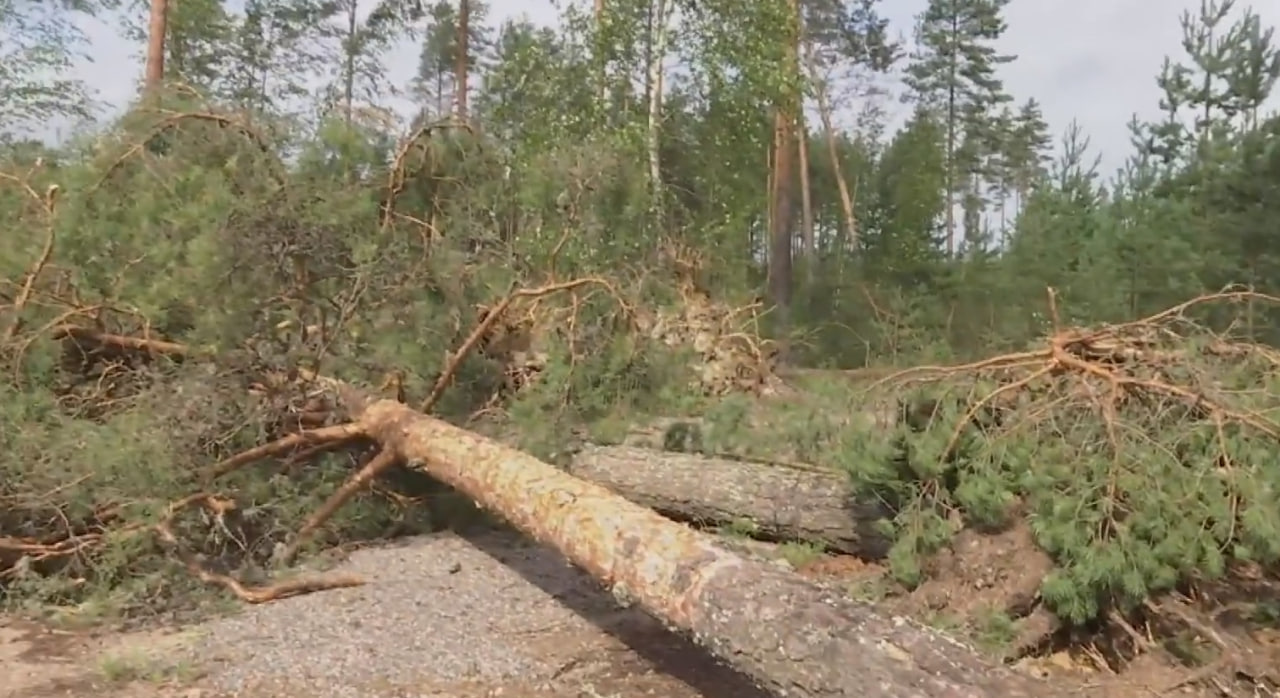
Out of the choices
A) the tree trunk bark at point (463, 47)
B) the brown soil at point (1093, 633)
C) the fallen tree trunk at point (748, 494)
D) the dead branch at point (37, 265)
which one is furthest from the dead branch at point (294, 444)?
the tree trunk bark at point (463, 47)

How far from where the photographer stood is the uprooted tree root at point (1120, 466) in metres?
3.54

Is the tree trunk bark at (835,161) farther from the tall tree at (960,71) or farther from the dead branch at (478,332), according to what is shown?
the dead branch at (478,332)

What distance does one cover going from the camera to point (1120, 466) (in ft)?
11.9

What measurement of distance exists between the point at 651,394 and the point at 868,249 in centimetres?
1369

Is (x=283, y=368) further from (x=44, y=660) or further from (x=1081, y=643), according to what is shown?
(x=1081, y=643)

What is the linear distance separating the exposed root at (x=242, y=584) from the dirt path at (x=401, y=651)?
0.07 metres

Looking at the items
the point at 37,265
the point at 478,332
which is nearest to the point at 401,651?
the point at 478,332

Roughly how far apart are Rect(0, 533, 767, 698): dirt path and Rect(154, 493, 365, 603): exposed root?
0.07 metres

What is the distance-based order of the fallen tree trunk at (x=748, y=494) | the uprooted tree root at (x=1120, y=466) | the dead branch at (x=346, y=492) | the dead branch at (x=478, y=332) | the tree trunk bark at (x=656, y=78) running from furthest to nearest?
the tree trunk bark at (x=656, y=78) < the dead branch at (x=478, y=332) < the dead branch at (x=346, y=492) < the fallen tree trunk at (x=748, y=494) < the uprooted tree root at (x=1120, y=466)

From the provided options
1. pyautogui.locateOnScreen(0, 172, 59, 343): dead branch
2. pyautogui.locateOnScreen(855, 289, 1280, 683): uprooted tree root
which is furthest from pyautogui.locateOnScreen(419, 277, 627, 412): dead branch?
pyautogui.locateOnScreen(855, 289, 1280, 683): uprooted tree root

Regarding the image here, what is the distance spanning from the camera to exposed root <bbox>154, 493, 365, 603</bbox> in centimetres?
452

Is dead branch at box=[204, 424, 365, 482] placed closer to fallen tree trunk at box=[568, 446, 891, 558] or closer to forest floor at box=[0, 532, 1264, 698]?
forest floor at box=[0, 532, 1264, 698]

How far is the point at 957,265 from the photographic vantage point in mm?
16219

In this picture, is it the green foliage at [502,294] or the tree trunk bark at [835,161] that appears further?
the tree trunk bark at [835,161]
